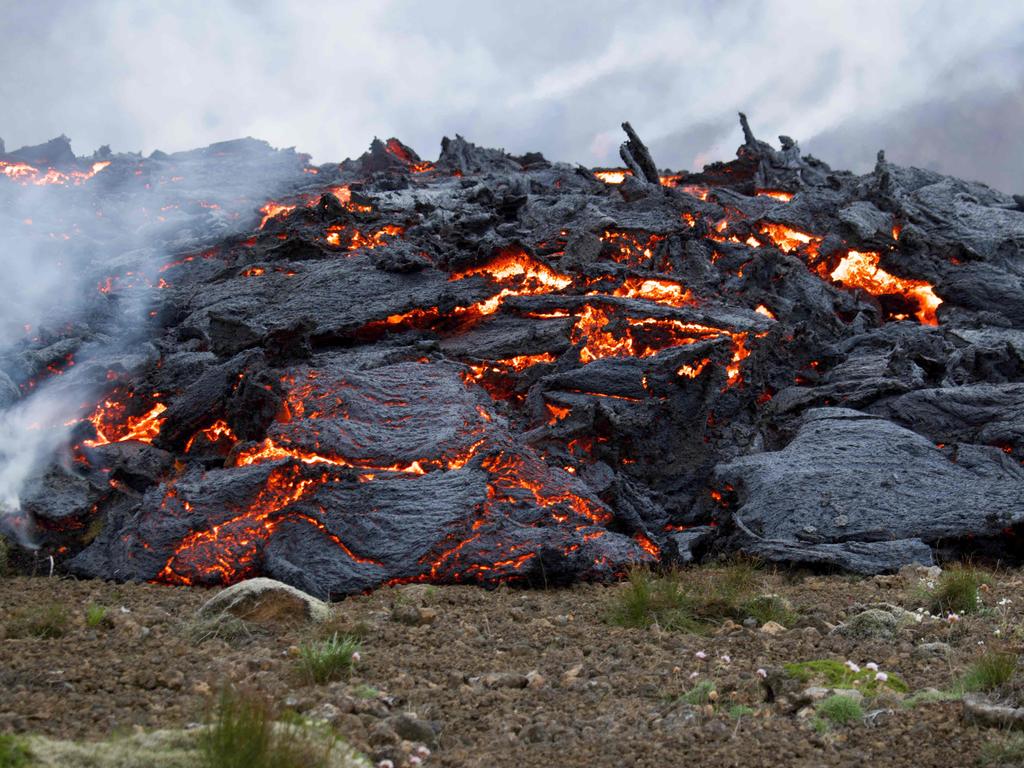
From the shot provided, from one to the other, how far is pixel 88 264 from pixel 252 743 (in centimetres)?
2231

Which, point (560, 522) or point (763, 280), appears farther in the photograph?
point (763, 280)

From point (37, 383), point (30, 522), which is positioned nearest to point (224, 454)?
point (30, 522)

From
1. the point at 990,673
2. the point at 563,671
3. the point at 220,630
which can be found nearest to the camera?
the point at 990,673

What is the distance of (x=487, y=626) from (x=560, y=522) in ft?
11.5

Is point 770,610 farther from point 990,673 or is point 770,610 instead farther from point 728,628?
point 990,673

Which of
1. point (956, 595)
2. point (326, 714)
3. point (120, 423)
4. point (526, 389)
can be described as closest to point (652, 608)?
point (956, 595)

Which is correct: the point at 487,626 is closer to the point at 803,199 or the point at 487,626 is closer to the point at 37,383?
the point at 37,383

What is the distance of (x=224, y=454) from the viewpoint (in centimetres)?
1473

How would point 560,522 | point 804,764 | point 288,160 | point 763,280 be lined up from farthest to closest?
1. point 288,160
2. point 763,280
3. point 560,522
4. point 804,764

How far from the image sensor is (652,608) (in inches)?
365

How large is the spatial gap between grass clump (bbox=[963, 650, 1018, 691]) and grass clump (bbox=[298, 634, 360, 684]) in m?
4.23

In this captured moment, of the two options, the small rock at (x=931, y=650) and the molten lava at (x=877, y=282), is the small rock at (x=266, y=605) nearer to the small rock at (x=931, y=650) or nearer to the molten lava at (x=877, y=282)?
the small rock at (x=931, y=650)

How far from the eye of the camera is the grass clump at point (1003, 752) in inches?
203

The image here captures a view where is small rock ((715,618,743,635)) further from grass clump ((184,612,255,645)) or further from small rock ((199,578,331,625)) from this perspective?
grass clump ((184,612,255,645))
